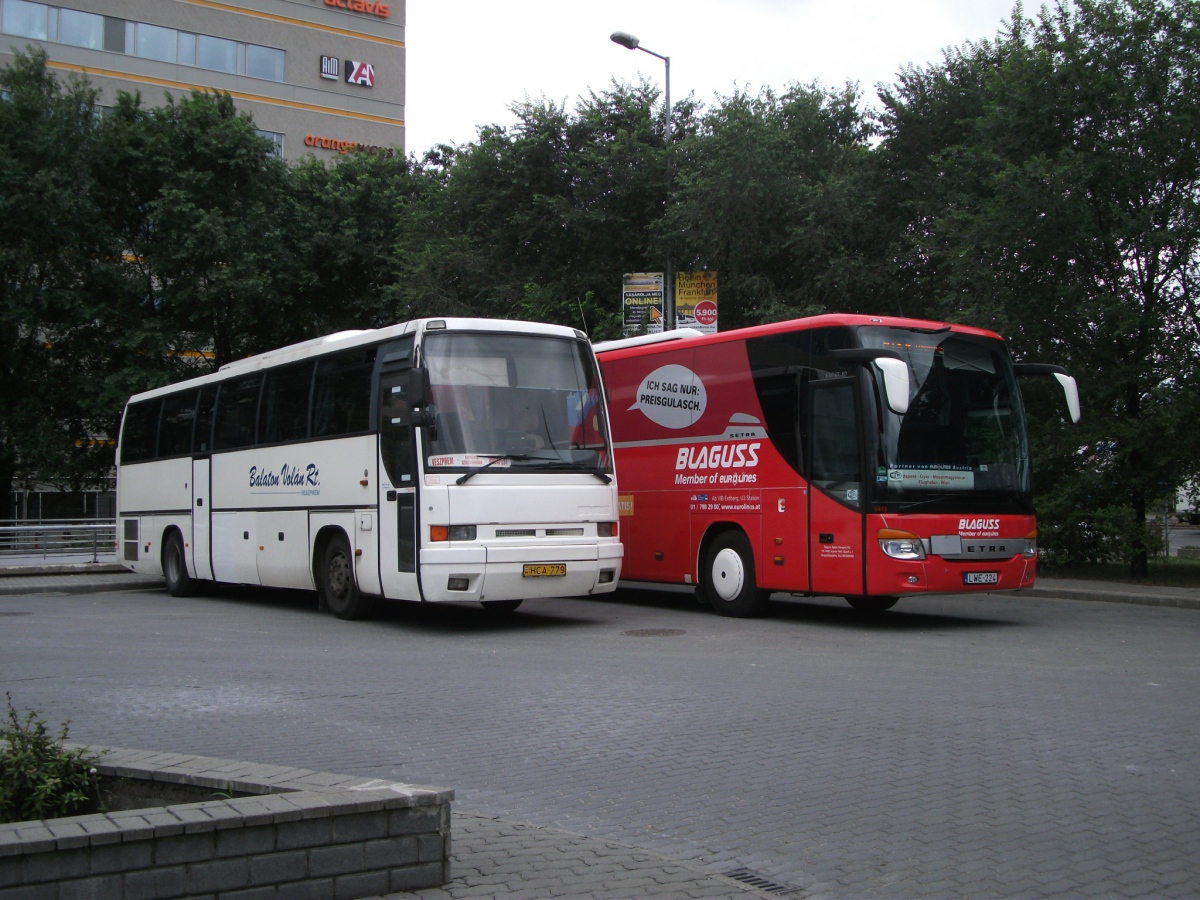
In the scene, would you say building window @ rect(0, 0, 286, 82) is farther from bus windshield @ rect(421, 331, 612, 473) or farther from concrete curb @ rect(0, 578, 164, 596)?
bus windshield @ rect(421, 331, 612, 473)

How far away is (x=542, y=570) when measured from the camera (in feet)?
44.3

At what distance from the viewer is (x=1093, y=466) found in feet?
67.0

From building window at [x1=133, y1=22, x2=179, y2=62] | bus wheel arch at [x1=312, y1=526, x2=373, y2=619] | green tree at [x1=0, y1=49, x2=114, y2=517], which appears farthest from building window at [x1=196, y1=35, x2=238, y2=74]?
bus wheel arch at [x1=312, y1=526, x2=373, y2=619]

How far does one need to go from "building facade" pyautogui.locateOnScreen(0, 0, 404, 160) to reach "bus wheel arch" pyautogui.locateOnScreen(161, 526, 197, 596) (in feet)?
103

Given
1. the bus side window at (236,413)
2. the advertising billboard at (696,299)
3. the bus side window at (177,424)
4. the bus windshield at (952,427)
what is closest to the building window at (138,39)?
the advertising billboard at (696,299)

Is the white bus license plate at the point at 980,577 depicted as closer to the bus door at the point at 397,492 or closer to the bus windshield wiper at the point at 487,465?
the bus windshield wiper at the point at 487,465

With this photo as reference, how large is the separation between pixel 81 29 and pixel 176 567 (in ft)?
132

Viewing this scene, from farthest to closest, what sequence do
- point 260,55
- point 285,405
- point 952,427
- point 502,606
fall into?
1. point 260,55
2. point 502,606
3. point 285,405
4. point 952,427

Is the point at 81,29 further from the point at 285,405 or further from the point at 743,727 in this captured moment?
the point at 743,727

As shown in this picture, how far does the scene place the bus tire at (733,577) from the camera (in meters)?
15.0

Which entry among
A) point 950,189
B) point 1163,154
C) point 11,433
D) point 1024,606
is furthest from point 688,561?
point 11,433

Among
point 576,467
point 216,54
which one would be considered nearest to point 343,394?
point 576,467

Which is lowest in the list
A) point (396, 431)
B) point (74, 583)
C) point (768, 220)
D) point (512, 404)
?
point (74, 583)

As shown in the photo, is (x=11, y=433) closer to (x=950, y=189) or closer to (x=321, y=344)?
(x=321, y=344)
